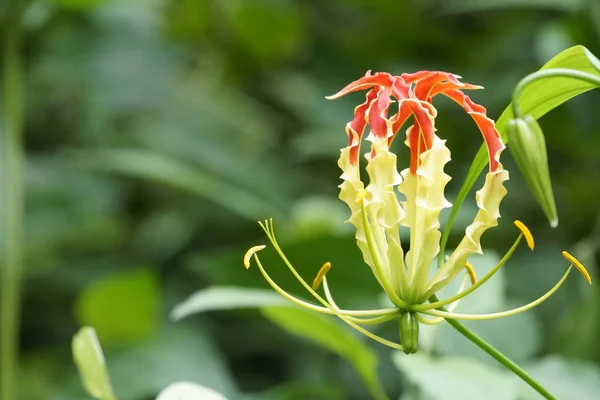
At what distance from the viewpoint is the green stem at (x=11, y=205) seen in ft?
3.86

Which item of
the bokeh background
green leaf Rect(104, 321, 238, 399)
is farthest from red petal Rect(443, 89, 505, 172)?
green leaf Rect(104, 321, 238, 399)

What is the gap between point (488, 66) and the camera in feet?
4.73

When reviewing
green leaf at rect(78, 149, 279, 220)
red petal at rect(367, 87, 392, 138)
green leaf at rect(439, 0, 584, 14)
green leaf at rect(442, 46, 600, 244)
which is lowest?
green leaf at rect(442, 46, 600, 244)

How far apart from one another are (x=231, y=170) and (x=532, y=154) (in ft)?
3.25

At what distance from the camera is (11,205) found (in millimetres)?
1246

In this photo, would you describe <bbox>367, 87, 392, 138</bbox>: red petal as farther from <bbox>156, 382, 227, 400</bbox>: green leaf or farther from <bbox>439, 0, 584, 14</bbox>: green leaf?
<bbox>439, 0, 584, 14</bbox>: green leaf

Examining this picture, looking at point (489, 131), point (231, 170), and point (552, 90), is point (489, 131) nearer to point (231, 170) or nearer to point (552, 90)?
point (552, 90)

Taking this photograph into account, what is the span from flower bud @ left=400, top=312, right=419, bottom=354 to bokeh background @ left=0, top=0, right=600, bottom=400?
0.35 m

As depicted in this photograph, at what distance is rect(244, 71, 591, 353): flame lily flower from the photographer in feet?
1.82

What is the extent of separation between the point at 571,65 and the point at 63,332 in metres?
1.11

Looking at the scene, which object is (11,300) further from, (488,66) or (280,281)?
(488,66)

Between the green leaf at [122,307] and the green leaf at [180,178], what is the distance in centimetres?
15

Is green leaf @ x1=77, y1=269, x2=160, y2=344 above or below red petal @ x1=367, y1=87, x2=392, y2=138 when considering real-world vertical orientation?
above

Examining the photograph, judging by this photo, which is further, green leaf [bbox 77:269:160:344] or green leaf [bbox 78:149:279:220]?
green leaf [bbox 78:149:279:220]
